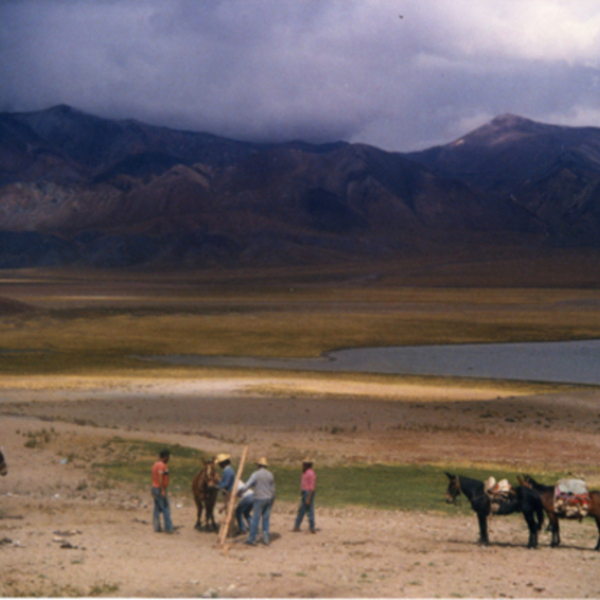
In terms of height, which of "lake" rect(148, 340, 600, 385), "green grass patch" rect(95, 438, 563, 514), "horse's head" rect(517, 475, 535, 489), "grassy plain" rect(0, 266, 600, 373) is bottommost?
"green grass patch" rect(95, 438, 563, 514)

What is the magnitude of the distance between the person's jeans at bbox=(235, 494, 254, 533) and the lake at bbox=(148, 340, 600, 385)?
31382 mm

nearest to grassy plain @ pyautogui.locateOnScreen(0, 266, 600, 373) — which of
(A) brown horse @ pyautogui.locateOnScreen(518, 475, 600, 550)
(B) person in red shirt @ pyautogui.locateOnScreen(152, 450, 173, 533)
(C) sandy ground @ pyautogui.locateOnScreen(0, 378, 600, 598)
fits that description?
(C) sandy ground @ pyautogui.locateOnScreen(0, 378, 600, 598)

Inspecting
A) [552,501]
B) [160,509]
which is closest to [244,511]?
[160,509]

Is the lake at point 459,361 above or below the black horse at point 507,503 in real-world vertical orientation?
above

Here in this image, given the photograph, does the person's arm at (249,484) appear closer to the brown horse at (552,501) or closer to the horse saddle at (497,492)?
the horse saddle at (497,492)

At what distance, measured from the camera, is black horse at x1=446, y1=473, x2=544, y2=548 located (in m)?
13.7

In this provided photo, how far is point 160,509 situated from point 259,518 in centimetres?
176

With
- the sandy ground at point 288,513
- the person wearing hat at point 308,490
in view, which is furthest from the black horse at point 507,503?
the person wearing hat at point 308,490

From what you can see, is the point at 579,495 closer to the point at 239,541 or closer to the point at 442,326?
the point at 239,541

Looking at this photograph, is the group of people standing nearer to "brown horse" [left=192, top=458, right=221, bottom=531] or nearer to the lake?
"brown horse" [left=192, top=458, right=221, bottom=531]

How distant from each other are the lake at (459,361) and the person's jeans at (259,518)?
32.1 meters

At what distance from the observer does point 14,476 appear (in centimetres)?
1836

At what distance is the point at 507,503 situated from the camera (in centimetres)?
1375

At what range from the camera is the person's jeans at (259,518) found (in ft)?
44.5
